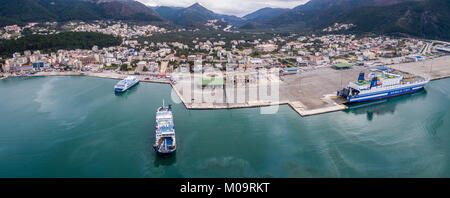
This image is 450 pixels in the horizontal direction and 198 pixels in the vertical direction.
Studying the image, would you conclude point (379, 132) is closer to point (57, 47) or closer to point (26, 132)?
Result: point (26, 132)

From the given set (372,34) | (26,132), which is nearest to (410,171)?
(26,132)

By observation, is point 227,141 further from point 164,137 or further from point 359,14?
point 359,14

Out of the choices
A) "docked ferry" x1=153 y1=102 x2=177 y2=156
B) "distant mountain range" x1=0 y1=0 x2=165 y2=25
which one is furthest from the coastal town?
"distant mountain range" x1=0 y1=0 x2=165 y2=25

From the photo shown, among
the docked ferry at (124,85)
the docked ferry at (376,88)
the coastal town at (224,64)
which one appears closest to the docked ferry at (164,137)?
the coastal town at (224,64)

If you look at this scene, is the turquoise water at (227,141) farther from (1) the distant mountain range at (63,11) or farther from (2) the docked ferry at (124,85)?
(1) the distant mountain range at (63,11)

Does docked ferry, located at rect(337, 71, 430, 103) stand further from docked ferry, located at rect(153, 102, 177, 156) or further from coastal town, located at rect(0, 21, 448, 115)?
docked ferry, located at rect(153, 102, 177, 156)

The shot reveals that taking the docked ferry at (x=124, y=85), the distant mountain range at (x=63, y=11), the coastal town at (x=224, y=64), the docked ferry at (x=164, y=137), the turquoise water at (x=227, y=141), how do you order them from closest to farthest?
the turquoise water at (x=227, y=141) < the docked ferry at (x=164, y=137) < the coastal town at (x=224, y=64) < the docked ferry at (x=124, y=85) < the distant mountain range at (x=63, y=11)

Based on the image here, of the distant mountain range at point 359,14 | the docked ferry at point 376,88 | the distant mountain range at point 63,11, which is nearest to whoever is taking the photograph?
the docked ferry at point 376,88
